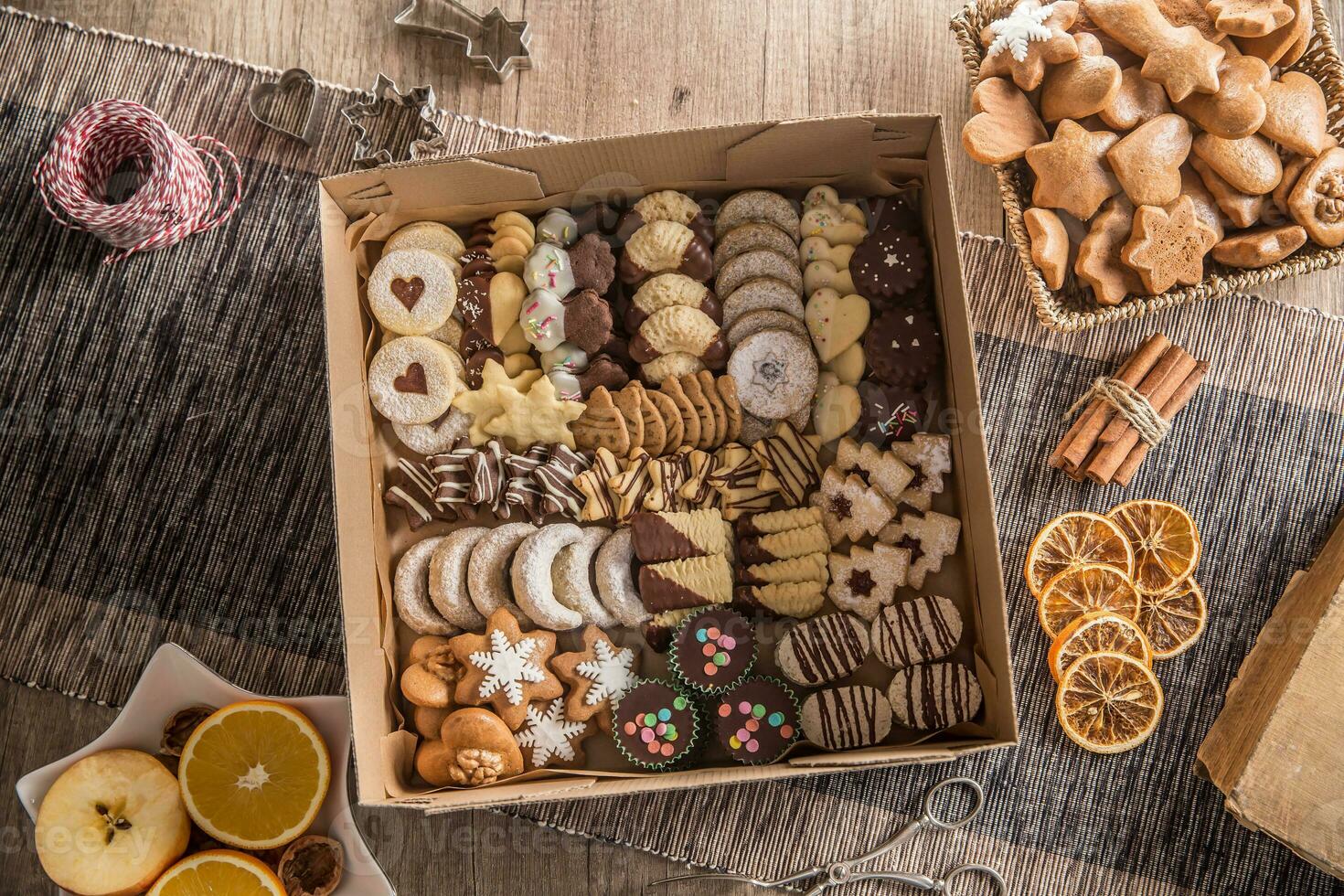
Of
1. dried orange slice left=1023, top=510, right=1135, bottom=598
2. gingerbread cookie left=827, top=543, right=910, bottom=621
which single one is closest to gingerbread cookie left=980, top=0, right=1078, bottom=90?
dried orange slice left=1023, top=510, right=1135, bottom=598

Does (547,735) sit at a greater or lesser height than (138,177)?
lesser

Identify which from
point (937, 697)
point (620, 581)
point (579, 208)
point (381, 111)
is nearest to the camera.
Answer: point (937, 697)

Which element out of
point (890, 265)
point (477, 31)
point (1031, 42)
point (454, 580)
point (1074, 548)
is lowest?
point (454, 580)

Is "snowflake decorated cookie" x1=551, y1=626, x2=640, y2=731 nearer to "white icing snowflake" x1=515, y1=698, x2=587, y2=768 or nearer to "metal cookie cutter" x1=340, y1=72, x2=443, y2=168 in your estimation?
"white icing snowflake" x1=515, y1=698, x2=587, y2=768

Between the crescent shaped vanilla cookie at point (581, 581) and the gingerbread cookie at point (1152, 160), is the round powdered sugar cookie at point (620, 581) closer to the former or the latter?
the crescent shaped vanilla cookie at point (581, 581)

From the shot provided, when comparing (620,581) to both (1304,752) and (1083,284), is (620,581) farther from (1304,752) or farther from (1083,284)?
(1304,752)

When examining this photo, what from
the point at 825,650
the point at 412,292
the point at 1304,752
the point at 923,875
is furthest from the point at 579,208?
the point at 1304,752

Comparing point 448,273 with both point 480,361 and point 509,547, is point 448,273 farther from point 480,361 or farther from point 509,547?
point 509,547
